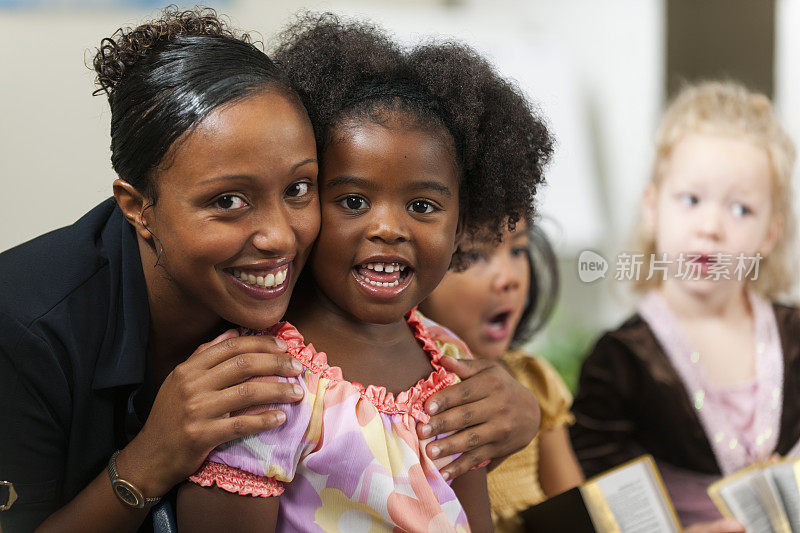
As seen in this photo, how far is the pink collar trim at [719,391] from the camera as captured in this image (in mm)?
1798

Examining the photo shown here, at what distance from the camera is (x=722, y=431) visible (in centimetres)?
180

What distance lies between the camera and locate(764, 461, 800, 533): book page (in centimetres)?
155

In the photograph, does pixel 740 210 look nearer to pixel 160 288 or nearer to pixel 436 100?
pixel 436 100

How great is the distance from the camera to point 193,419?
905mm

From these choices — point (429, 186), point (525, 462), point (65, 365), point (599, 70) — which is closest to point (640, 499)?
point (525, 462)

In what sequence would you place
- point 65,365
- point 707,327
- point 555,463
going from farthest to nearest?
point 707,327 → point 555,463 → point 65,365

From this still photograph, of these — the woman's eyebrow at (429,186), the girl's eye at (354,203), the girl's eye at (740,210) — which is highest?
the woman's eyebrow at (429,186)

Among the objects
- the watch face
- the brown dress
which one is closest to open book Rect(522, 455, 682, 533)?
the brown dress

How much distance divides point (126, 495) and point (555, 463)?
945 mm

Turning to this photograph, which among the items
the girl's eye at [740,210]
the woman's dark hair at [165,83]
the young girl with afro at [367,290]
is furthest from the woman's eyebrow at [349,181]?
the girl's eye at [740,210]

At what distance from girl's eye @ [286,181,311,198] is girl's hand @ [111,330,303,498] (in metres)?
0.17

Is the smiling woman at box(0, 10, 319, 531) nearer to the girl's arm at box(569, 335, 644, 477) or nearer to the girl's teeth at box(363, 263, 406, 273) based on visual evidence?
the girl's teeth at box(363, 263, 406, 273)

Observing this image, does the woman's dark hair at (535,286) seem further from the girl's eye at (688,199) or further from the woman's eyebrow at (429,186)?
the woman's eyebrow at (429,186)

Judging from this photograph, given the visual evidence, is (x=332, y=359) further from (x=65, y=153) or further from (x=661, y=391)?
(x=661, y=391)
